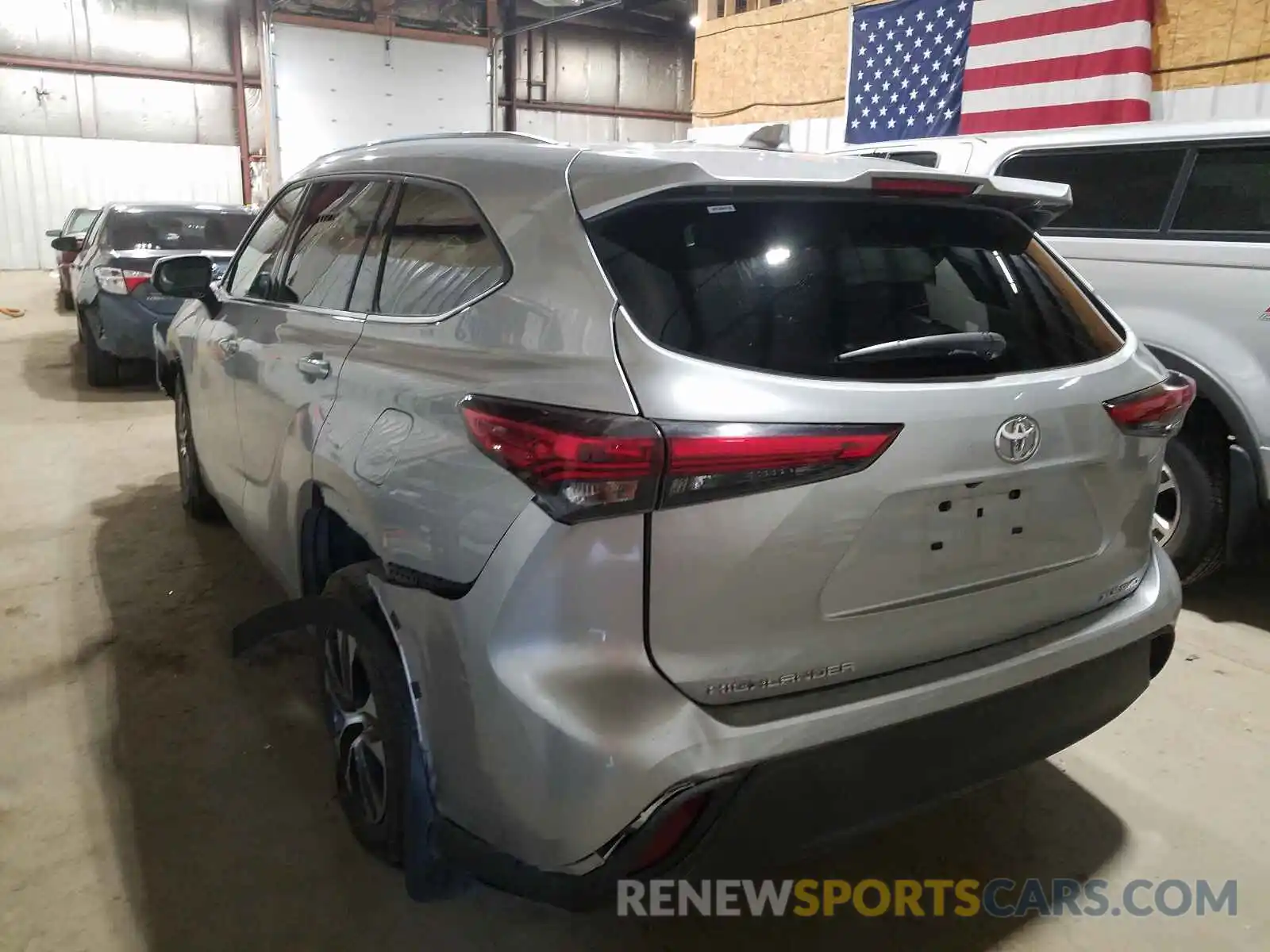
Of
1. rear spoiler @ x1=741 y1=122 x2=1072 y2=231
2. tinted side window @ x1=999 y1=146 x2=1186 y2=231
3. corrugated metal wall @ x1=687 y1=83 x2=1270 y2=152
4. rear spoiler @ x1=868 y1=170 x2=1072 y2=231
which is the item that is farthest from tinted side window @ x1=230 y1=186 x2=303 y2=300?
corrugated metal wall @ x1=687 y1=83 x2=1270 y2=152

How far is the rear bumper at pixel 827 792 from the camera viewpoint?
1.49m

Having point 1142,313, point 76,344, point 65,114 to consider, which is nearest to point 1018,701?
point 1142,313

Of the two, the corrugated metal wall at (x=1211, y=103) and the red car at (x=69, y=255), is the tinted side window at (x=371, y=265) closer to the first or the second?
the corrugated metal wall at (x=1211, y=103)

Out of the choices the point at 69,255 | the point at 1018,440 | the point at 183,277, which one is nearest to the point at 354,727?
the point at 1018,440

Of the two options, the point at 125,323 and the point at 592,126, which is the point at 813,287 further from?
the point at 592,126

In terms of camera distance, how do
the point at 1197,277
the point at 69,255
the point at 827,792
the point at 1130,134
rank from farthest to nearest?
1. the point at 69,255
2. the point at 1130,134
3. the point at 1197,277
4. the point at 827,792

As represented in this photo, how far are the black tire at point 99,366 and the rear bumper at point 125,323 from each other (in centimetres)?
31

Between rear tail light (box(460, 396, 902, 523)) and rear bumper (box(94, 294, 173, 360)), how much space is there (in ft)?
21.7

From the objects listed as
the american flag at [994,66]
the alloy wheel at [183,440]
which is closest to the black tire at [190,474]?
the alloy wheel at [183,440]

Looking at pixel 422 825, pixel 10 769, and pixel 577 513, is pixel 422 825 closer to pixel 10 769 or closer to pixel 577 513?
pixel 577 513

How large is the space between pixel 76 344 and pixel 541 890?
10843 mm

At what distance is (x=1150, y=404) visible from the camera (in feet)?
6.18

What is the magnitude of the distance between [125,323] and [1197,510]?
23.4 ft

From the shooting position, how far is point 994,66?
293 inches
